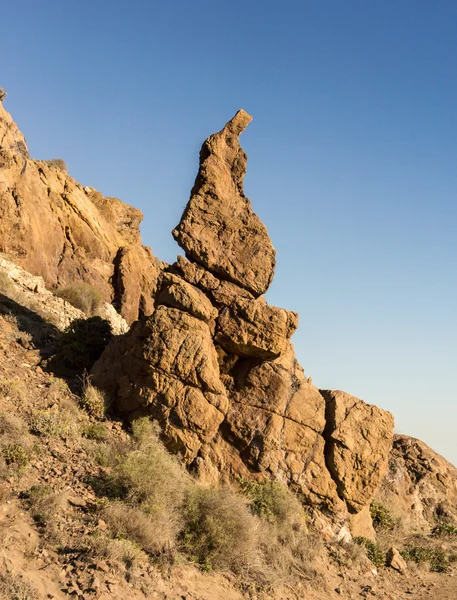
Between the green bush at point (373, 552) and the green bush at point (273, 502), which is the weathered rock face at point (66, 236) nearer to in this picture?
the green bush at point (273, 502)

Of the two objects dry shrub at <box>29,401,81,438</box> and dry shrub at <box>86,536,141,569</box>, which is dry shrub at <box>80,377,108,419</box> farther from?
dry shrub at <box>86,536,141,569</box>

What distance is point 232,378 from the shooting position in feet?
49.9

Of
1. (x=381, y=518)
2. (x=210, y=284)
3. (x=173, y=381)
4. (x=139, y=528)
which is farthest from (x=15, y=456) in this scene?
(x=381, y=518)

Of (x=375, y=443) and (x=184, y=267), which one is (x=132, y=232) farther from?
(x=375, y=443)

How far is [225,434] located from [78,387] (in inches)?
162

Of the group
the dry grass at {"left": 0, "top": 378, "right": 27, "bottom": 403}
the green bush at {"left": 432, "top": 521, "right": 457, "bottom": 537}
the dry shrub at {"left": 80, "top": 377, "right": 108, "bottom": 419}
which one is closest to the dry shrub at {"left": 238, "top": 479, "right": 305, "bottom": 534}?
the dry shrub at {"left": 80, "top": 377, "right": 108, "bottom": 419}

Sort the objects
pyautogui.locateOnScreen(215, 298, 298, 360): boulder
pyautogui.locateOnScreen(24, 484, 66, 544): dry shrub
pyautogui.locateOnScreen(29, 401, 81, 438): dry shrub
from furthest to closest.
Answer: pyautogui.locateOnScreen(215, 298, 298, 360): boulder
pyautogui.locateOnScreen(29, 401, 81, 438): dry shrub
pyautogui.locateOnScreen(24, 484, 66, 544): dry shrub

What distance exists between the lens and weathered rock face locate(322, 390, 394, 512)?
1487 cm

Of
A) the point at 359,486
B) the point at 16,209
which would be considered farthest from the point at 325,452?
the point at 16,209

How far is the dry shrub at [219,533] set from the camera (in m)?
10.4

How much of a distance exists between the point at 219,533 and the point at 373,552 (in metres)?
5.99

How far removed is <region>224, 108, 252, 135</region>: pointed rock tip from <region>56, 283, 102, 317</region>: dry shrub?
414 inches

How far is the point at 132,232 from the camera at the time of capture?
32.7 meters

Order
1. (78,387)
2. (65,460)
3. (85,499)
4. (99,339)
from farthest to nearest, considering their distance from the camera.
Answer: (99,339)
(78,387)
(65,460)
(85,499)
